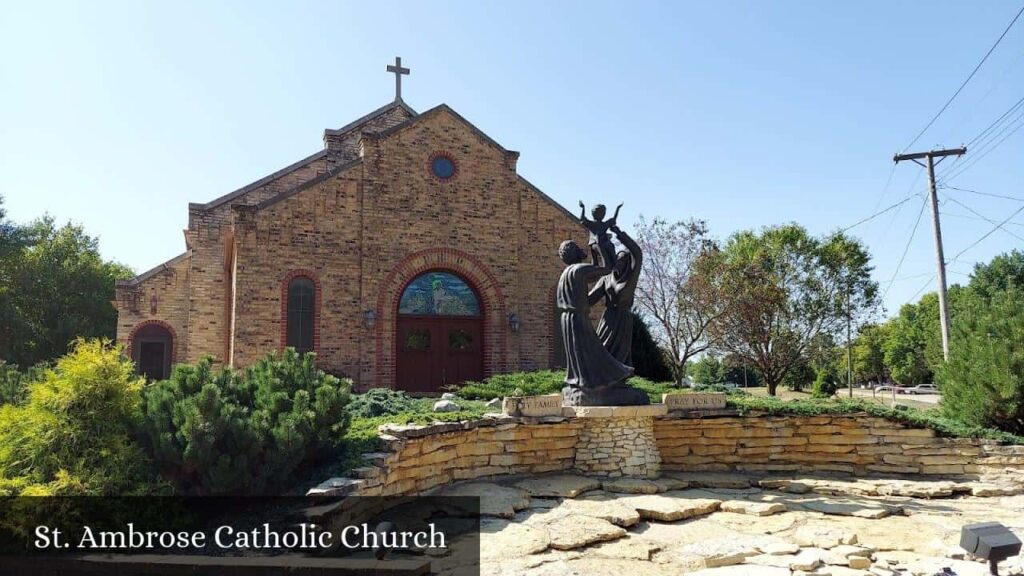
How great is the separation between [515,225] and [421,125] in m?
3.83

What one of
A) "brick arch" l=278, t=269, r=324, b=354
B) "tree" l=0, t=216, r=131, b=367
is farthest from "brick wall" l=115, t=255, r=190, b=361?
"tree" l=0, t=216, r=131, b=367

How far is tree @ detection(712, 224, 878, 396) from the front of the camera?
2316 cm

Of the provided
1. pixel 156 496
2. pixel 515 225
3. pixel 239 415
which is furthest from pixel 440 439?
pixel 515 225

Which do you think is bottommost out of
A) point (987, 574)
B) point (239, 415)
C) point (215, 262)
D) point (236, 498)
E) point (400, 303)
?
point (987, 574)

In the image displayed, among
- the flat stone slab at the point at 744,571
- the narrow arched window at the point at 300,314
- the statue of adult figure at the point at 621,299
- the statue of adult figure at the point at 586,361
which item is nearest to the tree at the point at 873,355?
the narrow arched window at the point at 300,314

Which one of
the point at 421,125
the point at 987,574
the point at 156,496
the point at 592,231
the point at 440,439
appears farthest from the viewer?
the point at 421,125

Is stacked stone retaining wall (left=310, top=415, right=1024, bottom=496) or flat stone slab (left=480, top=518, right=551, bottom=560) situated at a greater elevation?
stacked stone retaining wall (left=310, top=415, right=1024, bottom=496)

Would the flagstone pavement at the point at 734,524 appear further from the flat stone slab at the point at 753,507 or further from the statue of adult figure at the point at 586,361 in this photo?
the statue of adult figure at the point at 586,361

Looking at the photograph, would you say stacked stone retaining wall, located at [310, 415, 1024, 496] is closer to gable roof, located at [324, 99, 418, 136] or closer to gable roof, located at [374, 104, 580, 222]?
gable roof, located at [374, 104, 580, 222]

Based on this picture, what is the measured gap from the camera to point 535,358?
60.0ft

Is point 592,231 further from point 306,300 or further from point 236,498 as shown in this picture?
point 306,300

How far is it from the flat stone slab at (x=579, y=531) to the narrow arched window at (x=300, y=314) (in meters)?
10.6

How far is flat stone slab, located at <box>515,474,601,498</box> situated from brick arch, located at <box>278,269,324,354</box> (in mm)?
8653

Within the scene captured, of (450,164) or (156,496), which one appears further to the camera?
(450,164)
